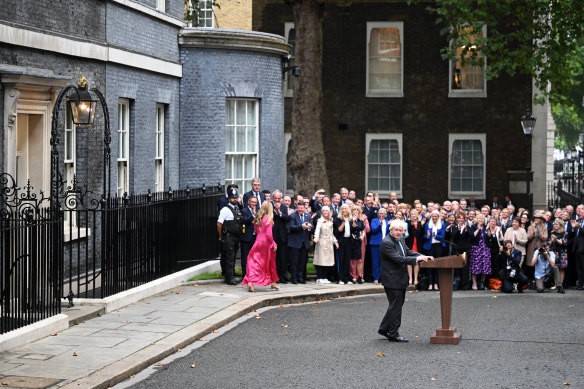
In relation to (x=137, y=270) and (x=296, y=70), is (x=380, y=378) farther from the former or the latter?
(x=296, y=70)

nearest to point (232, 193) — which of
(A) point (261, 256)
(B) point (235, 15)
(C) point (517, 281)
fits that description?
(A) point (261, 256)

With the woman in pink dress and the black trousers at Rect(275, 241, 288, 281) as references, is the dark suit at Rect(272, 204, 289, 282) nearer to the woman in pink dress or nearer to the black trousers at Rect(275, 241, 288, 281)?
the black trousers at Rect(275, 241, 288, 281)

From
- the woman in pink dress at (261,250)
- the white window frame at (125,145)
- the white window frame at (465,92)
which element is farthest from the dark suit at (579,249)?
the white window frame at (465,92)

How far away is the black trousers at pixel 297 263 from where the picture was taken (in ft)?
64.3

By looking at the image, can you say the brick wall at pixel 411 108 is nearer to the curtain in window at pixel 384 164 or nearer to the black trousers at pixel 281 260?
the curtain in window at pixel 384 164

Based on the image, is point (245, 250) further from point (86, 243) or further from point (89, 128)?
point (86, 243)

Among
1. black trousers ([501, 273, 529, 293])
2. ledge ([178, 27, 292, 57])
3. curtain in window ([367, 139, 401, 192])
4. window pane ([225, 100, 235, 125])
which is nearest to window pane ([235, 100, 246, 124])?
window pane ([225, 100, 235, 125])

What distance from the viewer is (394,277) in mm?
13438

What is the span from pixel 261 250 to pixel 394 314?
16.5 ft

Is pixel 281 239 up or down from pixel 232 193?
down

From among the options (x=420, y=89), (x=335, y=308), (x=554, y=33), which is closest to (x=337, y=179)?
(x=420, y=89)

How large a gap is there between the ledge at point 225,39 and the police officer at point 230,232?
5.54 m

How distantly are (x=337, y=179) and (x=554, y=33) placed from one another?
10.5 m

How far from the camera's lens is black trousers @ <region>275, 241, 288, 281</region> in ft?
64.7
